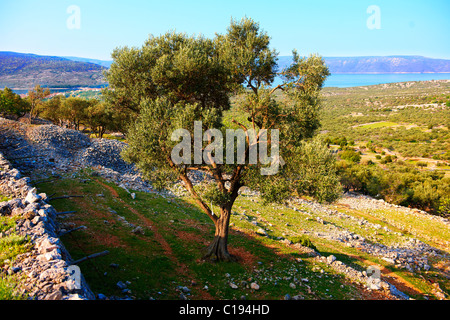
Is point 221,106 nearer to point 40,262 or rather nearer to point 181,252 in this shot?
point 181,252

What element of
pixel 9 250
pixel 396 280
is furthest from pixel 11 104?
pixel 396 280

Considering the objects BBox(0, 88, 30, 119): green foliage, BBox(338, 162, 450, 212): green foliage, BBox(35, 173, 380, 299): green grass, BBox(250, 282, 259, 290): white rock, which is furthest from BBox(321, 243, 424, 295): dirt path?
BBox(0, 88, 30, 119): green foliage

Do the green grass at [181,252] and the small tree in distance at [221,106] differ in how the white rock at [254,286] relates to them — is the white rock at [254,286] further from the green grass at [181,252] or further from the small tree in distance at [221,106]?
the small tree in distance at [221,106]

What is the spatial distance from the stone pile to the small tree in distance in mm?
5491

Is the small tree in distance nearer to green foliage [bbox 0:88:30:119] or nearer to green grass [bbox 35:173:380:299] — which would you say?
green grass [bbox 35:173:380:299]

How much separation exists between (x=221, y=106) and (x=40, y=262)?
12324 mm

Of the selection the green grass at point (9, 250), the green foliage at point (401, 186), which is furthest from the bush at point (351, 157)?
the green grass at point (9, 250)

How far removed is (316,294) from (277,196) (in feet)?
18.2

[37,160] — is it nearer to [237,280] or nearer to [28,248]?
[28,248]

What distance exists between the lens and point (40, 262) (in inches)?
284

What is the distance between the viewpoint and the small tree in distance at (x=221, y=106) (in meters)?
13.0

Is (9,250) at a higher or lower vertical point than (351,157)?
higher

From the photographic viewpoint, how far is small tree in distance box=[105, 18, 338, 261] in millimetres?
13039

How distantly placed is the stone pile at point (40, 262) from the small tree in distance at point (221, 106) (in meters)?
5.49
